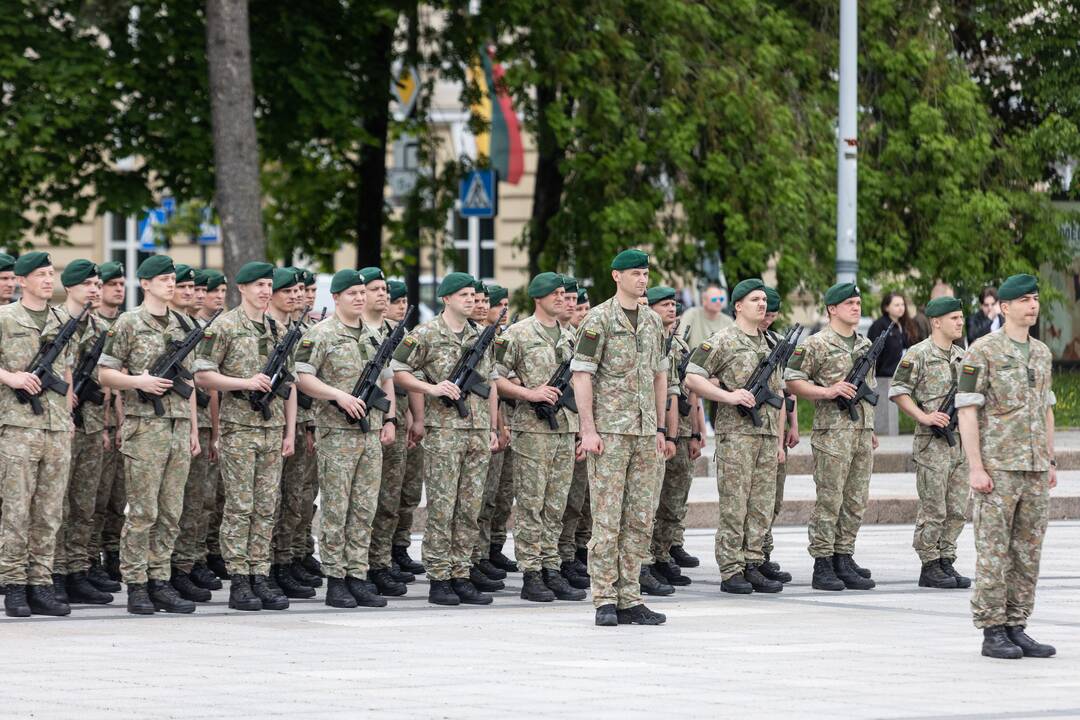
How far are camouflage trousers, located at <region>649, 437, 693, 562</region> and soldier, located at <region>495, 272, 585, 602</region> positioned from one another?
109 cm

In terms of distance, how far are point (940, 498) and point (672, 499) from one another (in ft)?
5.89

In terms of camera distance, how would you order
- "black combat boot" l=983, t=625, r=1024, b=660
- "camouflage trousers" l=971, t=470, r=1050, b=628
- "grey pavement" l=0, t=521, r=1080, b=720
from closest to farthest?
1. "grey pavement" l=0, t=521, r=1080, b=720
2. "black combat boot" l=983, t=625, r=1024, b=660
3. "camouflage trousers" l=971, t=470, r=1050, b=628

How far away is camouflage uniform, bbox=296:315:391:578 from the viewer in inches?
501

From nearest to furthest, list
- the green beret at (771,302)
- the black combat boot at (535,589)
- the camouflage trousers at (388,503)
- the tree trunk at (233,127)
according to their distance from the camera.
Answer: the black combat boot at (535,589), the camouflage trousers at (388,503), the green beret at (771,302), the tree trunk at (233,127)

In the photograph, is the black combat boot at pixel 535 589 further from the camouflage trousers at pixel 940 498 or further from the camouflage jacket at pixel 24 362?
the camouflage jacket at pixel 24 362

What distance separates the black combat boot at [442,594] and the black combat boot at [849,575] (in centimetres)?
253

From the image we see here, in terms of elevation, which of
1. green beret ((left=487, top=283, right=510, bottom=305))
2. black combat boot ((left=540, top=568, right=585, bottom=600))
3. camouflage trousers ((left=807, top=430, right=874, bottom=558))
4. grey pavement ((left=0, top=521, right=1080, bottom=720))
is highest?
green beret ((left=487, top=283, right=510, bottom=305))

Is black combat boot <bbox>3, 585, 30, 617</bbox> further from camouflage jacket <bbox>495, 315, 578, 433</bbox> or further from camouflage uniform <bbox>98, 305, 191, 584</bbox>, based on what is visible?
camouflage jacket <bbox>495, 315, 578, 433</bbox>

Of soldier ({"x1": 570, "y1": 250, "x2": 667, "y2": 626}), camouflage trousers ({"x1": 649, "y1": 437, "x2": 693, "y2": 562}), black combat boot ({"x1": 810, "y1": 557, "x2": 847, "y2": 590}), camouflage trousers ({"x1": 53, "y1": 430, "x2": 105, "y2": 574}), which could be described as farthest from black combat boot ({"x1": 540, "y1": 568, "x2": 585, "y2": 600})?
camouflage trousers ({"x1": 53, "y1": 430, "x2": 105, "y2": 574})

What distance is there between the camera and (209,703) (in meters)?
8.98

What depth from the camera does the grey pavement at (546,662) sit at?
893 centimetres

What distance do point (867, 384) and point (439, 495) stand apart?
289cm

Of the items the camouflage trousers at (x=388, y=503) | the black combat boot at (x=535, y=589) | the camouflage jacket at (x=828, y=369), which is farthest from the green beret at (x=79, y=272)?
the camouflage jacket at (x=828, y=369)

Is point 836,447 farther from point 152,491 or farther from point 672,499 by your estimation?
point 152,491
